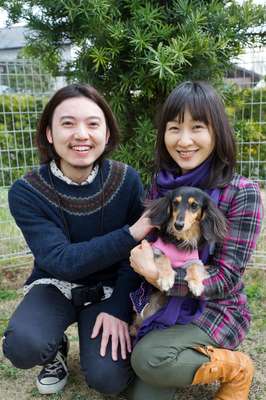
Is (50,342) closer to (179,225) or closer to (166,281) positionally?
(166,281)

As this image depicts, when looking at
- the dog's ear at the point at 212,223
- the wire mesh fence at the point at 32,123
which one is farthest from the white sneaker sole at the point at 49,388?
the wire mesh fence at the point at 32,123

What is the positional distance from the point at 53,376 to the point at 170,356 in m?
0.80

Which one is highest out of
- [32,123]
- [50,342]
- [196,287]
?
[32,123]

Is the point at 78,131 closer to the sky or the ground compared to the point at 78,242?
closer to the sky

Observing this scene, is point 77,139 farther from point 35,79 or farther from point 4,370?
point 35,79

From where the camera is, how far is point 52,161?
260cm

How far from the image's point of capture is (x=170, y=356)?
2174 mm

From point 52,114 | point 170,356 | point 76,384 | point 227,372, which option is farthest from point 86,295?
point 52,114

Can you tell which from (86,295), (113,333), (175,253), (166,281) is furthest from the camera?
(86,295)

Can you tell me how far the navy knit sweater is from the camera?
2303 mm

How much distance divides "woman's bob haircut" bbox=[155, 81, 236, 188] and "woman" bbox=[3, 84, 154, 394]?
0.43 metres

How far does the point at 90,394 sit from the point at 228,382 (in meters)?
0.81

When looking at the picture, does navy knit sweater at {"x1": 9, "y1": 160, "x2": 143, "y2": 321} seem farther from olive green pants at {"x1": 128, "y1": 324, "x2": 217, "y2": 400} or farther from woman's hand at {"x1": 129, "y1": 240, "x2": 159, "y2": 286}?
olive green pants at {"x1": 128, "y1": 324, "x2": 217, "y2": 400}

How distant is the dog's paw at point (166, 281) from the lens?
83.9 inches
